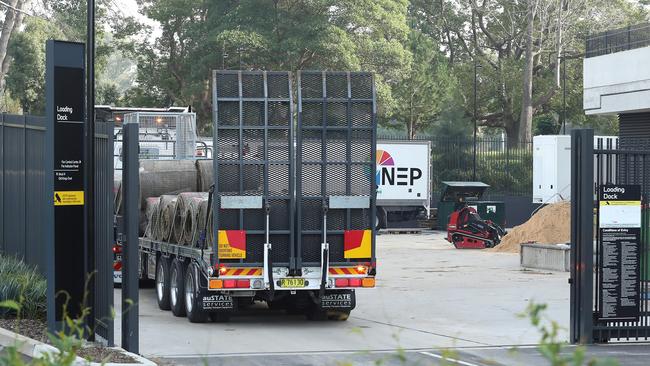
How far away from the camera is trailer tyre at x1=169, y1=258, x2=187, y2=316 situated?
18.5 metres

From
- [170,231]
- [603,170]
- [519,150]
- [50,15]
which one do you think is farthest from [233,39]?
[603,170]

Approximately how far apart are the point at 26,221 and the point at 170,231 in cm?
286

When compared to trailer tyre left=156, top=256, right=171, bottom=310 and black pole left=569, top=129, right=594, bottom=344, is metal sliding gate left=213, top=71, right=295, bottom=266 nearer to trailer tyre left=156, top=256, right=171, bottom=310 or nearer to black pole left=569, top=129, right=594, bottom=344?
trailer tyre left=156, top=256, right=171, bottom=310

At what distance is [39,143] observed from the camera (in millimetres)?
16000

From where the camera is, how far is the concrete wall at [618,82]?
30.0m

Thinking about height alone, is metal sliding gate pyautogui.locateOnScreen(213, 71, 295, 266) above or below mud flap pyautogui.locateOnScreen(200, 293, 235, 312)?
above

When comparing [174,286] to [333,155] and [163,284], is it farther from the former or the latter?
[333,155]

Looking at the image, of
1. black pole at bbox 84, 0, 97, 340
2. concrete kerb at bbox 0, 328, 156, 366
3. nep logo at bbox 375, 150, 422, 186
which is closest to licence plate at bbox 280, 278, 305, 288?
black pole at bbox 84, 0, 97, 340

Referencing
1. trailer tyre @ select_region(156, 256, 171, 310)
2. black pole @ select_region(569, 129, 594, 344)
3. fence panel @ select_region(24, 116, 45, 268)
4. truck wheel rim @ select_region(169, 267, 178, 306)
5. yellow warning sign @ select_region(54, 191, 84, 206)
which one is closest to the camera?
yellow warning sign @ select_region(54, 191, 84, 206)

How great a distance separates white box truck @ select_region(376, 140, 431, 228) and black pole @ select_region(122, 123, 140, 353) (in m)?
32.5

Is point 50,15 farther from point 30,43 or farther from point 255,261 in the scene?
point 255,261

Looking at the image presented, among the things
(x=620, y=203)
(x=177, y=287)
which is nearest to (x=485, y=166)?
(x=177, y=287)

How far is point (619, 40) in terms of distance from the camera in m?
31.8

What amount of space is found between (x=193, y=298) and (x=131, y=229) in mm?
4411
